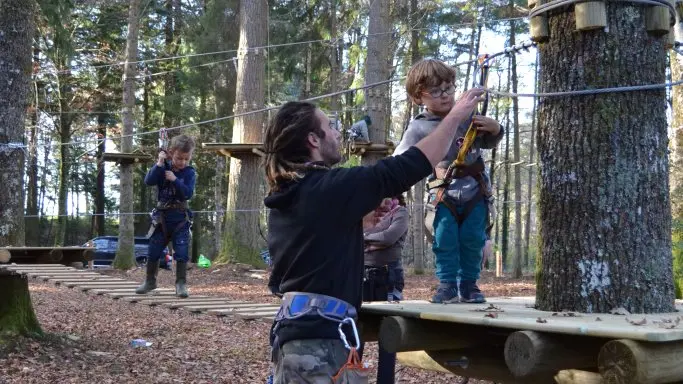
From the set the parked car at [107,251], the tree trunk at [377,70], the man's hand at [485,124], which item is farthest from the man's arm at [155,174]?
the parked car at [107,251]

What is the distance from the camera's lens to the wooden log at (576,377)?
264 centimetres

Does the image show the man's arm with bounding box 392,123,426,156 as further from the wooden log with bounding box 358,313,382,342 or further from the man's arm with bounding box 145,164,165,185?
the man's arm with bounding box 145,164,165,185

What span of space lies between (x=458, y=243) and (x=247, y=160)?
10.9 metres

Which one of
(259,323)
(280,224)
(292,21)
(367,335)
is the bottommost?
(259,323)

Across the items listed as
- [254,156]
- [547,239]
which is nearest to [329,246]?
[547,239]

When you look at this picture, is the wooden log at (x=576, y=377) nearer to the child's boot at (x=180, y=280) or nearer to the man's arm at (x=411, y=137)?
the man's arm at (x=411, y=137)

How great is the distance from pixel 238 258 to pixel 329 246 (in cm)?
1238

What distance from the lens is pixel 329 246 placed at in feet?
8.41

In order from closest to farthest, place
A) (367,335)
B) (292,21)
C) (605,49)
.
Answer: (605,49), (367,335), (292,21)

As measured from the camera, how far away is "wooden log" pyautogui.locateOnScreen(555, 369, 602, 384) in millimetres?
2645

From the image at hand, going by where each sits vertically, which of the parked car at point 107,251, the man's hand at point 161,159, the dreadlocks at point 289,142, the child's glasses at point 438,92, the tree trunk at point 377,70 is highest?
the tree trunk at point 377,70

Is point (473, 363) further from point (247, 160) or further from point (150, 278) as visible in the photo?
point (247, 160)

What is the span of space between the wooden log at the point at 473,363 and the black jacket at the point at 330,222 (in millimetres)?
934

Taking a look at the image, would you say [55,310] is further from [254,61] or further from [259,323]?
A: [254,61]
